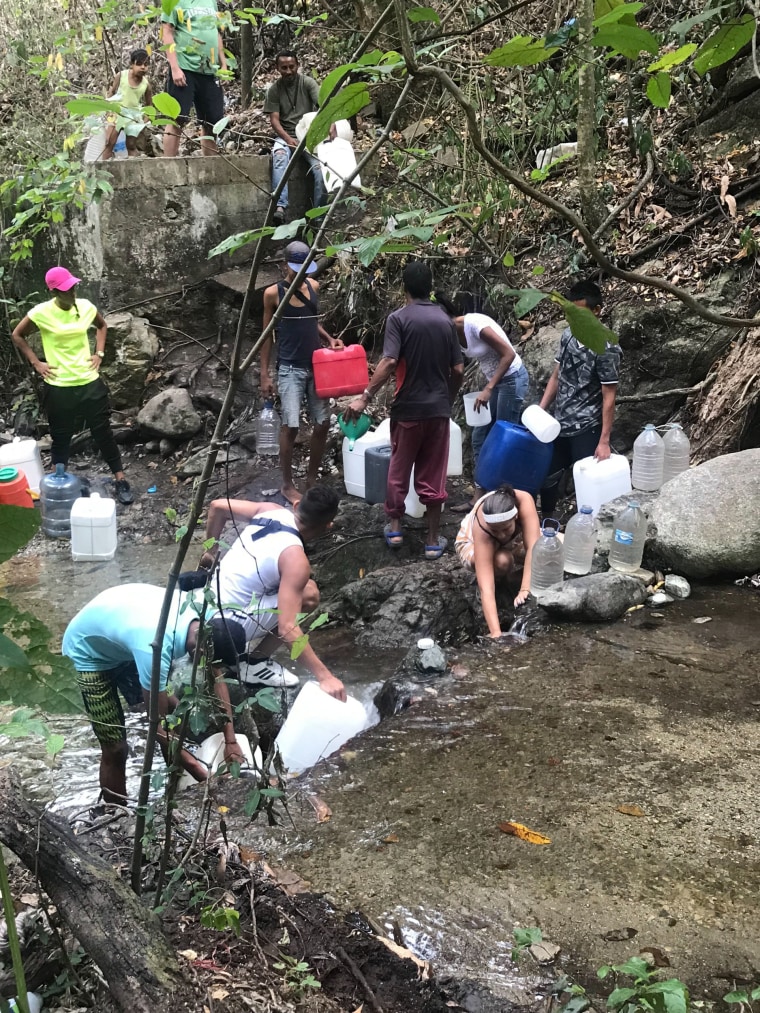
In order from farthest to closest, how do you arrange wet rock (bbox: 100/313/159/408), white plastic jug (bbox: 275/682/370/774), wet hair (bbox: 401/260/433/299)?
wet rock (bbox: 100/313/159/408) < wet hair (bbox: 401/260/433/299) < white plastic jug (bbox: 275/682/370/774)

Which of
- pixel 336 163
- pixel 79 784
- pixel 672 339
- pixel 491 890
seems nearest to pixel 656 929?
pixel 491 890

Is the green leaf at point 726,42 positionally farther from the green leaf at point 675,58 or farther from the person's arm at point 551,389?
the person's arm at point 551,389

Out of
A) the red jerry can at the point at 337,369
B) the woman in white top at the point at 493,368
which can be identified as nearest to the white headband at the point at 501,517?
the woman in white top at the point at 493,368

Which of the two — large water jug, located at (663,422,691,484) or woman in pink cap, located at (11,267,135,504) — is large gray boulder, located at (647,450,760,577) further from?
woman in pink cap, located at (11,267,135,504)

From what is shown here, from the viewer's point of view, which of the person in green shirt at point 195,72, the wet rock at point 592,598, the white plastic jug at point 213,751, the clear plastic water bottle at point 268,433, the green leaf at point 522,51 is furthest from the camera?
the clear plastic water bottle at point 268,433

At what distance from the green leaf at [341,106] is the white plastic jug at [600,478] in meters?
4.42

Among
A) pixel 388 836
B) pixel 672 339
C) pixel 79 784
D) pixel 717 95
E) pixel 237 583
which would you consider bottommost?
pixel 79 784

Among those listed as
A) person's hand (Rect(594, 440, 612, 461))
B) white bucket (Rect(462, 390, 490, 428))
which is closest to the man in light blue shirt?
person's hand (Rect(594, 440, 612, 461))

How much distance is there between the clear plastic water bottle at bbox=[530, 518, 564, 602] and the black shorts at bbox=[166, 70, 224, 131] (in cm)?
551

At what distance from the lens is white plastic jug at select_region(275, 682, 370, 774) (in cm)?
338

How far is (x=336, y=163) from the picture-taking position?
24.7ft

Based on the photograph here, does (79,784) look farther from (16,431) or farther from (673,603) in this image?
(16,431)

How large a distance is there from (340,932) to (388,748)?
1.20m

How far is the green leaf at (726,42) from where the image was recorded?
4.88 feet
